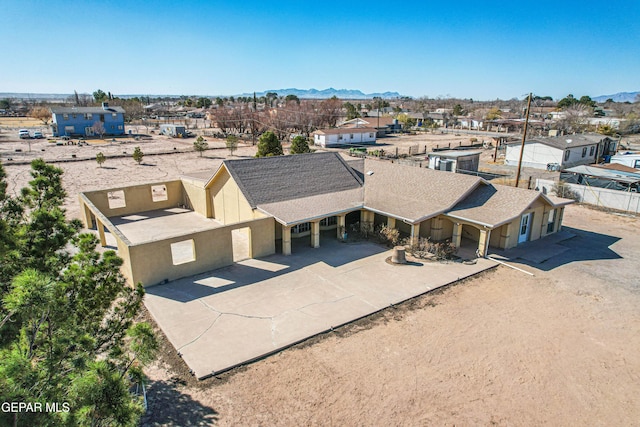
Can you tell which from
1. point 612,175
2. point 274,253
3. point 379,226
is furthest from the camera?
point 612,175

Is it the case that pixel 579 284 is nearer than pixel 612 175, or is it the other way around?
pixel 579 284

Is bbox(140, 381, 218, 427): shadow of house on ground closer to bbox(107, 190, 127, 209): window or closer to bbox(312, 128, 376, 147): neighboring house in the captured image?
bbox(107, 190, 127, 209): window

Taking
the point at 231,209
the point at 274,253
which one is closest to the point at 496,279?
the point at 274,253

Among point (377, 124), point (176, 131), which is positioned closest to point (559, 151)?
point (377, 124)

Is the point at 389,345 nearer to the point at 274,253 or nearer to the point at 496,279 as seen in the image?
the point at 496,279

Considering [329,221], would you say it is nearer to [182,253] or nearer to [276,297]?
[182,253]

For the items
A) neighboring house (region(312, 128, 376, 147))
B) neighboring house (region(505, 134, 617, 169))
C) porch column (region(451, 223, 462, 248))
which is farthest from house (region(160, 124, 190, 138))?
porch column (region(451, 223, 462, 248))
